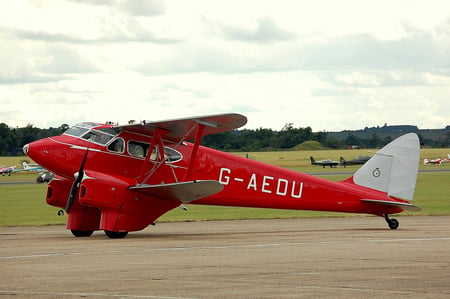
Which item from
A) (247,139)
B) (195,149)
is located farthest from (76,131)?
(247,139)

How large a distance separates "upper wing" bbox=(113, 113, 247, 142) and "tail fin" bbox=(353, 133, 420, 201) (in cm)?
620

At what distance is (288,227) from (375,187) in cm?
341

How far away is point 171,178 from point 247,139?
13912 cm

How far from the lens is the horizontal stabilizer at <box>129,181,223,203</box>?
2098cm

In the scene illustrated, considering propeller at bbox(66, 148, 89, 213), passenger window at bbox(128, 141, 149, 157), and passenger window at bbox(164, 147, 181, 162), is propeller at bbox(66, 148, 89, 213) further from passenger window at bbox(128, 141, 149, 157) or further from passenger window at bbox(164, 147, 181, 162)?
passenger window at bbox(164, 147, 181, 162)

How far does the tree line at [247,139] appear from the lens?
5281 inches

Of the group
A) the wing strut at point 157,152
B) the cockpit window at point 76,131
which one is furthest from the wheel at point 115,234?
the cockpit window at point 76,131

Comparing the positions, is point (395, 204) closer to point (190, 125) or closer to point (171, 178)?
point (171, 178)

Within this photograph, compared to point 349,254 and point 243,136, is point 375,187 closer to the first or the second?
point 349,254

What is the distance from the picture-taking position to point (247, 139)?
532 ft

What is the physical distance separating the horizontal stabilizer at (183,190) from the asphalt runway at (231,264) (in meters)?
1.20

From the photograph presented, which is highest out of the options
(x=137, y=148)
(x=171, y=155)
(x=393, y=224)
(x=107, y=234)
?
(x=137, y=148)

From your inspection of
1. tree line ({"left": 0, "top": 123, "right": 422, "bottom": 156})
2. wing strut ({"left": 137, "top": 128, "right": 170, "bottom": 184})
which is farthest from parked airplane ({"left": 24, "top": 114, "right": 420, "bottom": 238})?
tree line ({"left": 0, "top": 123, "right": 422, "bottom": 156})

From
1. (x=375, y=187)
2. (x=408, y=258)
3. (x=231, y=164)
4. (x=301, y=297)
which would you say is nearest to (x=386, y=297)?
(x=301, y=297)
